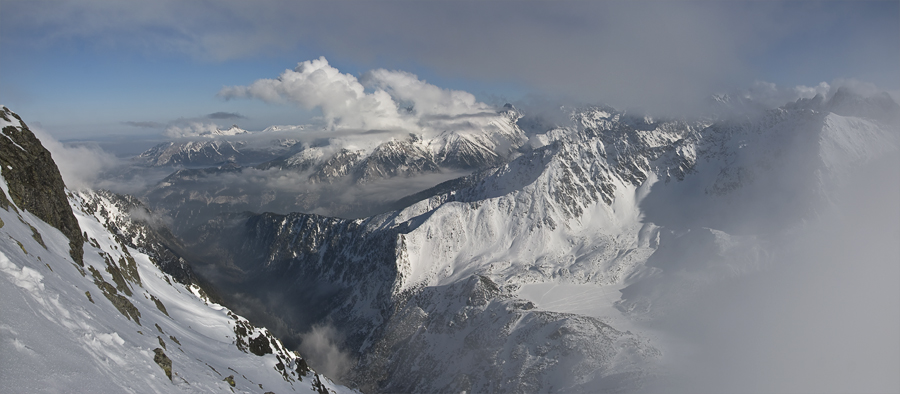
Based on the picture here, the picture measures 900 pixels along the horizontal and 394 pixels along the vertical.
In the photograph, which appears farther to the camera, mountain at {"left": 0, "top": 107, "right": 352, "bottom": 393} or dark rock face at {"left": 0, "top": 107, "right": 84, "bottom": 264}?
dark rock face at {"left": 0, "top": 107, "right": 84, "bottom": 264}

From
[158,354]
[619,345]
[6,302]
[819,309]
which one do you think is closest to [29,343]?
[6,302]

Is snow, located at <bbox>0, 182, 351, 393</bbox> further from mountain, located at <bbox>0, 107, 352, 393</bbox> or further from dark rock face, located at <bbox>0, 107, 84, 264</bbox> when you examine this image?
dark rock face, located at <bbox>0, 107, 84, 264</bbox>

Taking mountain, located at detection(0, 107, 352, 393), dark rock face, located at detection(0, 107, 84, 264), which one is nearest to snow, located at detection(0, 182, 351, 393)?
mountain, located at detection(0, 107, 352, 393)

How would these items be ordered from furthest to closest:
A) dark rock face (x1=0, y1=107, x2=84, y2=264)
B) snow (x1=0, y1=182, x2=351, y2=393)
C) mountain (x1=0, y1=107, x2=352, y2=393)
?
dark rock face (x1=0, y1=107, x2=84, y2=264), mountain (x1=0, y1=107, x2=352, y2=393), snow (x1=0, y1=182, x2=351, y2=393)

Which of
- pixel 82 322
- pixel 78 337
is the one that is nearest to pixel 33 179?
pixel 82 322

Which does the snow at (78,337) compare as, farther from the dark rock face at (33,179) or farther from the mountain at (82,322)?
the dark rock face at (33,179)
